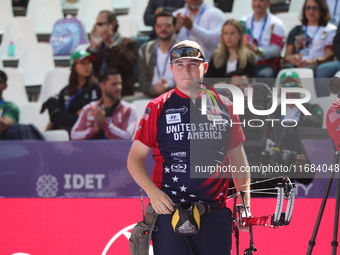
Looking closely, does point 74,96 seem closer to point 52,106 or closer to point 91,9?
point 52,106

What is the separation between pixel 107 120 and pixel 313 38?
2516 mm

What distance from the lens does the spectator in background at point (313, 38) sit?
6996mm

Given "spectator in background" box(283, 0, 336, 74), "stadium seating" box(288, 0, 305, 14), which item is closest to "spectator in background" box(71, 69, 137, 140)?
"spectator in background" box(283, 0, 336, 74)

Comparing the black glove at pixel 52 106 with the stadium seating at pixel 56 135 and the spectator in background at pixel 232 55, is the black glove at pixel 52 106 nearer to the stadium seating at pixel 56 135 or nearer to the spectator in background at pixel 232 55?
the stadium seating at pixel 56 135

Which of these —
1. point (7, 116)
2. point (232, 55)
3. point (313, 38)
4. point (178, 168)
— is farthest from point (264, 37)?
point (178, 168)

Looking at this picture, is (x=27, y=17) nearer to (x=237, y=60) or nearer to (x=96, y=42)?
(x=96, y=42)

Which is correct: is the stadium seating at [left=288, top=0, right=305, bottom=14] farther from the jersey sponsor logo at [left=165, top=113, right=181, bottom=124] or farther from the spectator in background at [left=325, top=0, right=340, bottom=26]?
the jersey sponsor logo at [left=165, top=113, right=181, bottom=124]

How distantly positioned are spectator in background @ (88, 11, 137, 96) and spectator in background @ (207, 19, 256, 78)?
961 millimetres

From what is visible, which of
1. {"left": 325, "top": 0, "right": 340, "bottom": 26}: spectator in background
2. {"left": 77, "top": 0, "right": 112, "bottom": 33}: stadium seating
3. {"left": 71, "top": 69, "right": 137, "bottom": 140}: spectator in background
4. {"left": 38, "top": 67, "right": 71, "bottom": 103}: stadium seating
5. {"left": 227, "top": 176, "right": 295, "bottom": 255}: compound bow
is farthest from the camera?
{"left": 77, "top": 0, "right": 112, "bottom": 33}: stadium seating

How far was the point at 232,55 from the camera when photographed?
6.75 meters

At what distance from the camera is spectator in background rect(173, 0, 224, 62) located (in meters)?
7.25

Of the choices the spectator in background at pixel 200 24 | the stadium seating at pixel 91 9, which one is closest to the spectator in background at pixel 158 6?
the spectator in background at pixel 200 24

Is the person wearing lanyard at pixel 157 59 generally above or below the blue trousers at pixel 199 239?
above

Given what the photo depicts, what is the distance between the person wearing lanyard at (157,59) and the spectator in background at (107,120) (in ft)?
2.11
